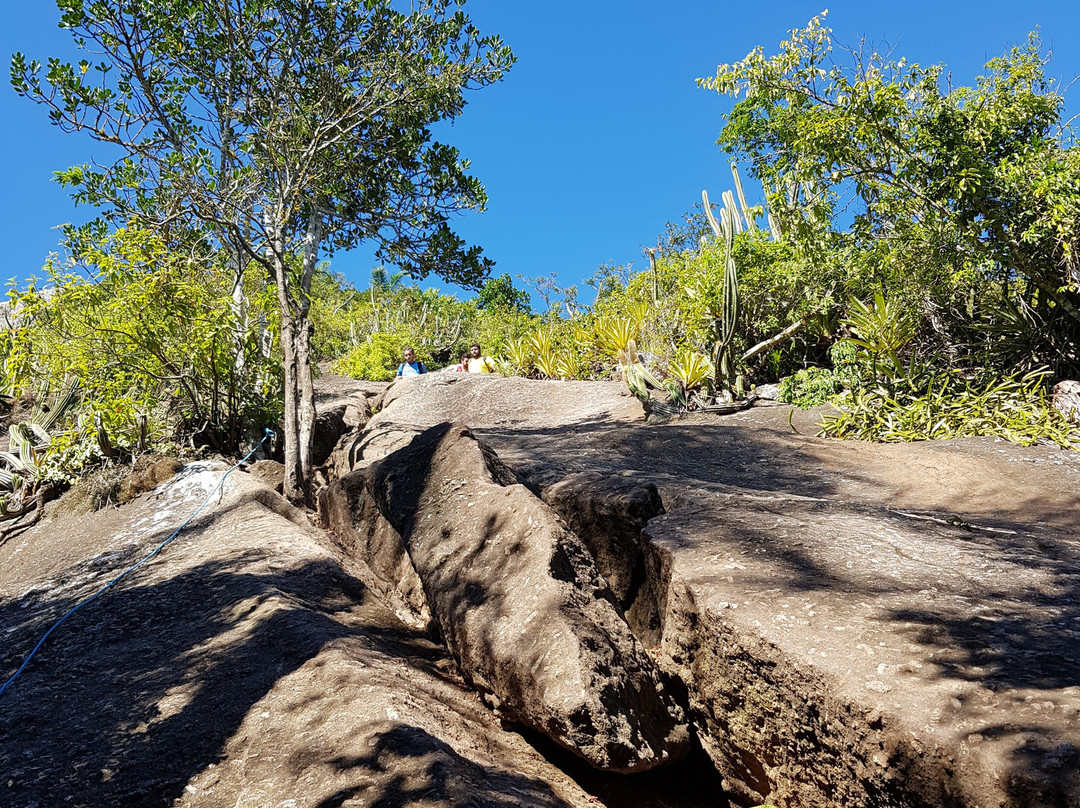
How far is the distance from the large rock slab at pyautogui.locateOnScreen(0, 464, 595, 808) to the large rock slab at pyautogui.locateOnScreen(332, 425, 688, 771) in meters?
0.28

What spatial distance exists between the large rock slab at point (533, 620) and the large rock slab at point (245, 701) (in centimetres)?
28

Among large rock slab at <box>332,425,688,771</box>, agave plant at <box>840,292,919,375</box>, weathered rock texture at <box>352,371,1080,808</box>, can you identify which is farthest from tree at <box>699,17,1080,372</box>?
large rock slab at <box>332,425,688,771</box>

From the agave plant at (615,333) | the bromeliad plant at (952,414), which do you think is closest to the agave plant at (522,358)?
the agave plant at (615,333)

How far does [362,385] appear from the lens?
16.7 meters

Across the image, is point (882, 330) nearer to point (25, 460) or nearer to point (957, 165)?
point (957, 165)

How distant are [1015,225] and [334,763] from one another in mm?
8128

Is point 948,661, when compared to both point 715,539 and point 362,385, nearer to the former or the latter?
point 715,539

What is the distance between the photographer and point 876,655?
240 centimetres

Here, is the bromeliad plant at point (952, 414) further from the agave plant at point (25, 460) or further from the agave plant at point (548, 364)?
the agave plant at point (25, 460)

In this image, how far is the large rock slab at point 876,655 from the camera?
2.01m

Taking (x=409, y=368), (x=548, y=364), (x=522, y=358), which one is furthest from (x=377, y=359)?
(x=548, y=364)

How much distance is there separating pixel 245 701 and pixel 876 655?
2.75 m

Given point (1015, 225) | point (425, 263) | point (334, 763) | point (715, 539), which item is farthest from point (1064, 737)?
point (425, 263)

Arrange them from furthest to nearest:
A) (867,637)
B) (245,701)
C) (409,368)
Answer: (409,368) → (245,701) → (867,637)
